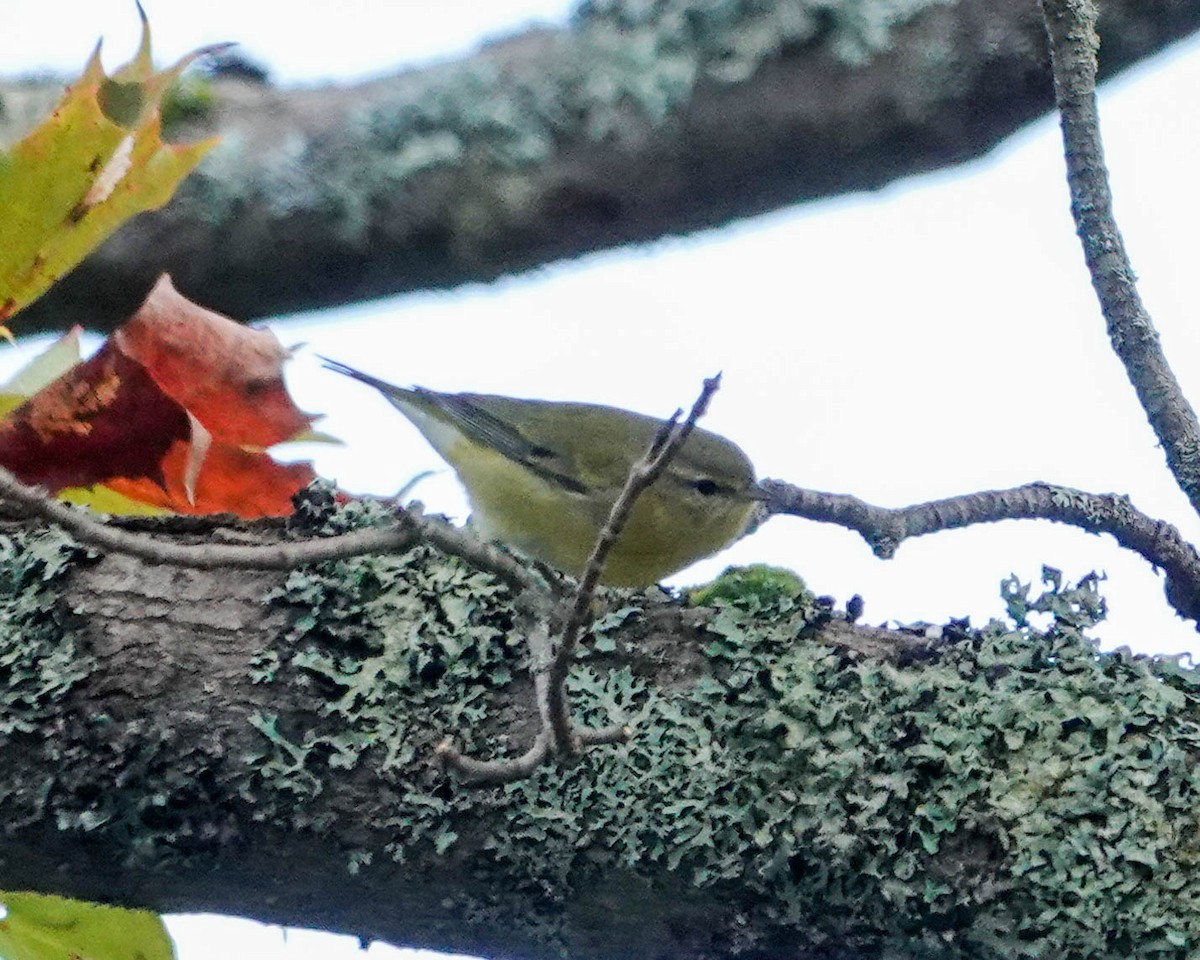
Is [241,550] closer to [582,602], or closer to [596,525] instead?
[582,602]

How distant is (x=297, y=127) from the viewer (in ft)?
13.7

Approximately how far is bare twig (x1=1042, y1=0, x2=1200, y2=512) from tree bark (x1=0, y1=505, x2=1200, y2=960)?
32 centimetres

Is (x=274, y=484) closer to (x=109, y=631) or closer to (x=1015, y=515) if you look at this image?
(x=109, y=631)

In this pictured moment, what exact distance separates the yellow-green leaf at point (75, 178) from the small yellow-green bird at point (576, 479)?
1.34 metres

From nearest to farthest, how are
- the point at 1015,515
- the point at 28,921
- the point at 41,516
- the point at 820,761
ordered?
the point at 41,516 < the point at 820,761 < the point at 28,921 < the point at 1015,515

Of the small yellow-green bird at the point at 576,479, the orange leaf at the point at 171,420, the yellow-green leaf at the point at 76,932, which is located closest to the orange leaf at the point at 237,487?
the orange leaf at the point at 171,420

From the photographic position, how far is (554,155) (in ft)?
13.4

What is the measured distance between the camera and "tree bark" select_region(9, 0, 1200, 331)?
12.8 feet

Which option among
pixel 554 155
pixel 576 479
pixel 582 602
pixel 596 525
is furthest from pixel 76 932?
pixel 554 155

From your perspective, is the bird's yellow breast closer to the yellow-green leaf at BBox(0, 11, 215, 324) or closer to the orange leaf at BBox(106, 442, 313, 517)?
the orange leaf at BBox(106, 442, 313, 517)

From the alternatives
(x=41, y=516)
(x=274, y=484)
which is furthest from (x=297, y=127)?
(x=41, y=516)

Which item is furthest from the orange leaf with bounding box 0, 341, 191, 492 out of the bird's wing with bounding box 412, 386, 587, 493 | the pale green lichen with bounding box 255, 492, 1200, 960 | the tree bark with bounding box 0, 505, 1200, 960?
the bird's wing with bounding box 412, 386, 587, 493

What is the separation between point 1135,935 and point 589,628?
2.36ft

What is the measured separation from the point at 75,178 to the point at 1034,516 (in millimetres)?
1273
